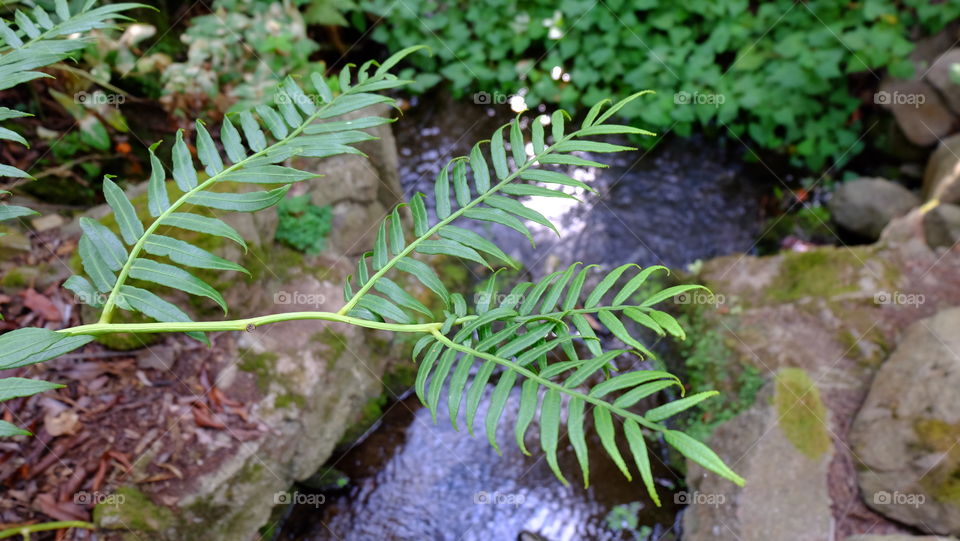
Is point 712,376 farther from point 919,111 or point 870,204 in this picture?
point 919,111

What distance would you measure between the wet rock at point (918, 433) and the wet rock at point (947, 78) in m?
2.08

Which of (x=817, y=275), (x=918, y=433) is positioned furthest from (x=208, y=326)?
(x=817, y=275)

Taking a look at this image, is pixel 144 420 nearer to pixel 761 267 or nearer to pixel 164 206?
pixel 164 206

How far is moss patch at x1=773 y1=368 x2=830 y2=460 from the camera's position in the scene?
9.73ft

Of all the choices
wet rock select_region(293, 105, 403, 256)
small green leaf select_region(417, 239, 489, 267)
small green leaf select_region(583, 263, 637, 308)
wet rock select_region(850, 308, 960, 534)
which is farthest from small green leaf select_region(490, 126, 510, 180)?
wet rock select_region(850, 308, 960, 534)

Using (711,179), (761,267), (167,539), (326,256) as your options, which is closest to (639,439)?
(167,539)

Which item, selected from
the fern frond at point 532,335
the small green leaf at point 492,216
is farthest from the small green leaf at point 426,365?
the small green leaf at point 492,216

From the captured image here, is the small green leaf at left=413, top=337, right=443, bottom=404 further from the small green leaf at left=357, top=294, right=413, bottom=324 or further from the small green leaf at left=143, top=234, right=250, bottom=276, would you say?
the small green leaf at left=143, top=234, right=250, bottom=276

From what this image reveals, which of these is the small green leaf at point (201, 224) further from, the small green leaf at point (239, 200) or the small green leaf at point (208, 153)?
the small green leaf at point (208, 153)

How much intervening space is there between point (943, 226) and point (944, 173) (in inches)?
23.7

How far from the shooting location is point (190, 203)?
1381mm

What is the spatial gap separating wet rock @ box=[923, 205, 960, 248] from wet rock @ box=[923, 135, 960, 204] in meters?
0.18

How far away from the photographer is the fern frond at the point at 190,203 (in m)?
1.30

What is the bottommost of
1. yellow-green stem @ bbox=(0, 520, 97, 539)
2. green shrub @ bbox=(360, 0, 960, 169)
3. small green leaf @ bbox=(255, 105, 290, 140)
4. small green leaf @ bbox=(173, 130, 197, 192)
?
yellow-green stem @ bbox=(0, 520, 97, 539)
